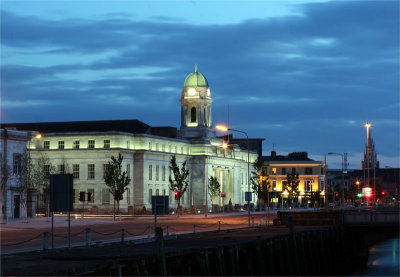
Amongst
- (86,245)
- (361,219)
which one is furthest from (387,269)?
(86,245)

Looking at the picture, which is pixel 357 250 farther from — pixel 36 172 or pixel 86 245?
pixel 36 172

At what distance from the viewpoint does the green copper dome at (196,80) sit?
171625 mm

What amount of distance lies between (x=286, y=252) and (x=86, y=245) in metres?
10.5

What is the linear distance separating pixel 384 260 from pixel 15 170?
4931 centimetres

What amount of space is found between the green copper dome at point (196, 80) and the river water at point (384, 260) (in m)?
81.6

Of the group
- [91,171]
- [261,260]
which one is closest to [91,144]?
[91,171]

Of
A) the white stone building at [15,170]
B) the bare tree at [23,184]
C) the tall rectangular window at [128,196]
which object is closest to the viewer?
the bare tree at [23,184]

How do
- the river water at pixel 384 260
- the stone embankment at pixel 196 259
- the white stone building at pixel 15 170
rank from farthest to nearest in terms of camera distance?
the white stone building at pixel 15 170, the river water at pixel 384 260, the stone embankment at pixel 196 259

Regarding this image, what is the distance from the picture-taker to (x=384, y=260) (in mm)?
69750

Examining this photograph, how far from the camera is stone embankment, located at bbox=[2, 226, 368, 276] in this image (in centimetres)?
2930

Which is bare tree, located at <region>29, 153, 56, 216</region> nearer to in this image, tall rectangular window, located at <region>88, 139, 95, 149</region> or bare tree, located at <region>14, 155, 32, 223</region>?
bare tree, located at <region>14, 155, 32, 223</region>

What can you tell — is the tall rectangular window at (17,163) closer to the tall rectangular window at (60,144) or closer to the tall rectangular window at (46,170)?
the tall rectangular window at (46,170)

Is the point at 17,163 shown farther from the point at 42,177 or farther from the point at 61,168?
the point at 61,168

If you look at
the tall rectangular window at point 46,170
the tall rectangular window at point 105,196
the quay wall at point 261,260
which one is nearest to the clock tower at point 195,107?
the tall rectangular window at point 105,196
